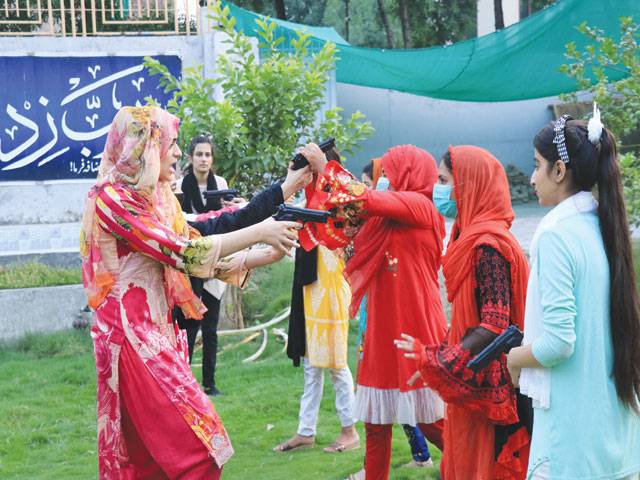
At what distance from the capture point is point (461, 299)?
3.39 meters

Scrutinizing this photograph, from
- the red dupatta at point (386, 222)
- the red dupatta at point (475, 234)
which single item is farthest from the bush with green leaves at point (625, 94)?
the red dupatta at point (475, 234)

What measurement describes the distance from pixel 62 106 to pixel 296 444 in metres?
5.57

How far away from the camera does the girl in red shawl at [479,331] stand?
3252 millimetres

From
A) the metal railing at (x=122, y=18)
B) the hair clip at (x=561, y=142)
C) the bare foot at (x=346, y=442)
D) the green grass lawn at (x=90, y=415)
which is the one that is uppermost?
the metal railing at (x=122, y=18)

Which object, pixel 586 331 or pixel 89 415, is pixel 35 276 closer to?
pixel 89 415

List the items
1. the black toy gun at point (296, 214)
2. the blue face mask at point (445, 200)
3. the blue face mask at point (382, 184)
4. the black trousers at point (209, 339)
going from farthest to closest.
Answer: the black trousers at point (209, 339) → the blue face mask at point (382, 184) → the blue face mask at point (445, 200) → the black toy gun at point (296, 214)

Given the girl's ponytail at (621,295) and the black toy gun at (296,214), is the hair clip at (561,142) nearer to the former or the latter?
the girl's ponytail at (621,295)

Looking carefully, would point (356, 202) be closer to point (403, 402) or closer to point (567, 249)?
point (403, 402)

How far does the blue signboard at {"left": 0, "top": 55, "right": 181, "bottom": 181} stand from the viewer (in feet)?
31.4

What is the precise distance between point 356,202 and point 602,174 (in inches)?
51.9

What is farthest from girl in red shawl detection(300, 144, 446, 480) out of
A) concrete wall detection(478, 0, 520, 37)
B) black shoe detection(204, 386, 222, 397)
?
concrete wall detection(478, 0, 520, 37)

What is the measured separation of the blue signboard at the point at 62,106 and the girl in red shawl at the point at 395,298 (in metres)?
5.86

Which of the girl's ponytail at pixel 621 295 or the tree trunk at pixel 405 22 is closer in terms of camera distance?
the girl's ponytail at pixel 621 295

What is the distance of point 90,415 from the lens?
20.7 feet
